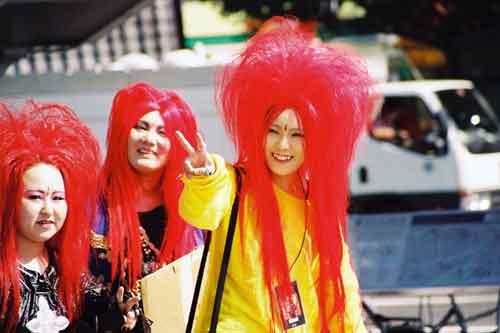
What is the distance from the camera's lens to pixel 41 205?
3.31 m

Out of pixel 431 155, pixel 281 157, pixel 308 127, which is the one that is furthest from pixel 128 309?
pixel 431 155

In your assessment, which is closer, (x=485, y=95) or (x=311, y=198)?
(x=311, y=198)

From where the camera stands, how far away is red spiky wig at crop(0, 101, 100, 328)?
128 inches

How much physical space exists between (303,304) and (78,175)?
87cm

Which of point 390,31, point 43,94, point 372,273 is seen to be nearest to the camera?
point 372,273

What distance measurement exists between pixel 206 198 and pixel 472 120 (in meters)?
9.76

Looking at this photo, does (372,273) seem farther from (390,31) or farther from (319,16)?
(390,31)

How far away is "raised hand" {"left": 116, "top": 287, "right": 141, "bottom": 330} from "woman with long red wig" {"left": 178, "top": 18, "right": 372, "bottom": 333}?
0.39 m

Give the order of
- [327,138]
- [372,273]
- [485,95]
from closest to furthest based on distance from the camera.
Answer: [327,138] < [372,273] < [485,95]

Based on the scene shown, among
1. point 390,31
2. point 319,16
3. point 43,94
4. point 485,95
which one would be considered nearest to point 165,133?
point 43,94

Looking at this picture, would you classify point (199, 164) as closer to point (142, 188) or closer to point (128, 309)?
point (128, 309)

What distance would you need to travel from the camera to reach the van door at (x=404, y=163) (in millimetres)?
12008

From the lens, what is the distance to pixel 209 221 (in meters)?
3.11

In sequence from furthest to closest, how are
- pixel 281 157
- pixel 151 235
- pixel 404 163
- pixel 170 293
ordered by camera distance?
pixel 404 163
pixel 151 235
pixel 170 293
pixel 281 157
